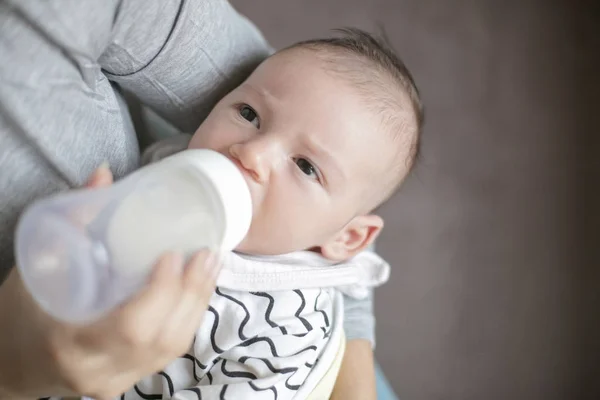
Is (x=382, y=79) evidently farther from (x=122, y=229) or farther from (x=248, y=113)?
(x=122, y=229)

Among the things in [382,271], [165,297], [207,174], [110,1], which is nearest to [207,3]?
[110,1]

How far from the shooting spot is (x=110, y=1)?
0.63 metres

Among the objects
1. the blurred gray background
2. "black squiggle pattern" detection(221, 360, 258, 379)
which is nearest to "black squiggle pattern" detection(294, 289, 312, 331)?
"black squiggle pattern" detection(221, 360, 258, 379)

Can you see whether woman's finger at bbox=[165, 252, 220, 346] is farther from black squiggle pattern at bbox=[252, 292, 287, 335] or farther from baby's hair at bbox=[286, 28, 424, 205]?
baby's hair at bbox=[286, 28, 424, 205]

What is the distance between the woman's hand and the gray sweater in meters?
0.11

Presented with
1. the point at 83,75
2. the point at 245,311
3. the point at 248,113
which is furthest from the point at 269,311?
the point at 83,75

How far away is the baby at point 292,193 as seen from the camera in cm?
80

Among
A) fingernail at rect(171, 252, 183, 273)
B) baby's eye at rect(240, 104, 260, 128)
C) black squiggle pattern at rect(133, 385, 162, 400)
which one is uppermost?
baby's eye at rect(240, 104, 260, 128)

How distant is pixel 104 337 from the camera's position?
512 mm

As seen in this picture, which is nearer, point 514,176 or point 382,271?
point 382,271

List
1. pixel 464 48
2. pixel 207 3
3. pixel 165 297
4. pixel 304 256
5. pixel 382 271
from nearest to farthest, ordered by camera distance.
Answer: pixel 165 297 < pixel 207 3 < pixel 304 256 < pixel 382 271 < pixel 464 48

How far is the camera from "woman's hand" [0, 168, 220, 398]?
514mm

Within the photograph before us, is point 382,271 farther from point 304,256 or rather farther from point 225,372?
point 225,372

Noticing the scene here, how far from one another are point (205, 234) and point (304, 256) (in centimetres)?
36
